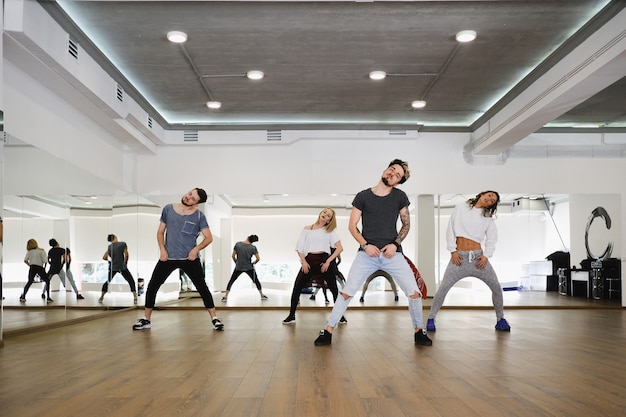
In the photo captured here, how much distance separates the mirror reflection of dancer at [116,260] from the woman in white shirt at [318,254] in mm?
2749

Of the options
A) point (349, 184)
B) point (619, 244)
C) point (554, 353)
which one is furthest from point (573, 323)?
point (349, 184)

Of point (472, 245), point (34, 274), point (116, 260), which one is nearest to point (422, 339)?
point (472, 245)

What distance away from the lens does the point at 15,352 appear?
455 centimetres

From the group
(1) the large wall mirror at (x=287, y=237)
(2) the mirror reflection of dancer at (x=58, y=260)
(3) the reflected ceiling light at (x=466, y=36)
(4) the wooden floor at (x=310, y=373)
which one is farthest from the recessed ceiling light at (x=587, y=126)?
(2) the mirror reflection of dancer at (x=58, y=260)

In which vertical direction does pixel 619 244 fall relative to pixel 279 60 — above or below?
below

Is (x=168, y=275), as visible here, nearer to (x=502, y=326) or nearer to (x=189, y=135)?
(x=502, y=326)

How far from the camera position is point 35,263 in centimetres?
602

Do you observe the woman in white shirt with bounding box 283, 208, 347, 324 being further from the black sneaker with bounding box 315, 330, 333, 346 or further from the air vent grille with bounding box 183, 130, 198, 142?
the air vent grille with bounding box 183, 130, 198, 142

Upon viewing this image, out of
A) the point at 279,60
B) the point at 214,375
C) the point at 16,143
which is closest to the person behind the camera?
the point at 214,375

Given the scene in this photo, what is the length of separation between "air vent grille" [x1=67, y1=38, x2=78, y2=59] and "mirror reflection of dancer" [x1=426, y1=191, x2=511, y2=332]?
396 cm

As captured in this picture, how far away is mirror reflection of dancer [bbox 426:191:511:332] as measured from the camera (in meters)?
5.98

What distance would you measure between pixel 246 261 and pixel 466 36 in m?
5.27

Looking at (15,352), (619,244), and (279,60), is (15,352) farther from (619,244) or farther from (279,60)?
(619,244)

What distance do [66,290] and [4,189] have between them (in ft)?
6.25
